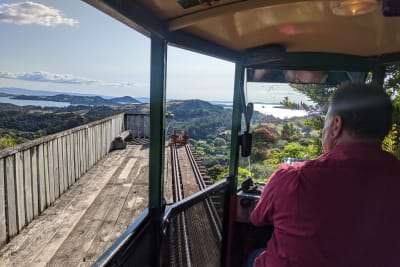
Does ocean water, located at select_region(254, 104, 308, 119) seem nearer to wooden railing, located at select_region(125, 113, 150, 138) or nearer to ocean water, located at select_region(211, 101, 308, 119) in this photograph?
ocean water, located at select_region(211, 101, 308, 119)

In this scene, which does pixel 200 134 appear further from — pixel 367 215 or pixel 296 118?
pixel 367 215

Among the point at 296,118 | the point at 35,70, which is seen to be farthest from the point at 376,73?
the point at 35,70

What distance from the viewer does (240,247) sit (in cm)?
264

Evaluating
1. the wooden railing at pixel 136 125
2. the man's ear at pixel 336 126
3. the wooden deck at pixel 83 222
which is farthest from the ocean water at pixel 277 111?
the wooden railing at pixel 136 125

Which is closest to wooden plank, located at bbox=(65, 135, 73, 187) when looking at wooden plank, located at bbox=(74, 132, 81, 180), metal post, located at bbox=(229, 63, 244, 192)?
wooden plank, located at bbox=(74, 132, 81, 180)

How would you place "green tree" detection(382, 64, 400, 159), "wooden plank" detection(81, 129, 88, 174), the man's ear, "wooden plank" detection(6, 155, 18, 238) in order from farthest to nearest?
1. "wooden plank" detection(81, 129, 88, 174)
2. "green tree" detection(382, 64, 400, 159)
3. "wooden plank" detection(6, 155, 18, 238)
4. the man's ear

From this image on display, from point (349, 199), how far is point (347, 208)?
31mm

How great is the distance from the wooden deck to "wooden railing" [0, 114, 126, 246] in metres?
0.15

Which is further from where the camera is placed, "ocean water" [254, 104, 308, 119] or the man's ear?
"ocean water" [254, 104, 308, 119]

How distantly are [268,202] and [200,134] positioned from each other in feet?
5.18

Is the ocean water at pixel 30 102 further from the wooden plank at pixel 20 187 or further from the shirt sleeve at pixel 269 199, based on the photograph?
the shirt sleeve at pixel 269 199

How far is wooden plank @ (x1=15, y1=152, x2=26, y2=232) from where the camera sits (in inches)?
133

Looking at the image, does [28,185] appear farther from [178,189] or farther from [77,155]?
[178,189]

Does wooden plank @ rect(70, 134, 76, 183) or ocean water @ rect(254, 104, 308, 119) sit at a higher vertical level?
ocean water @ rect(254, 104, 308, 119)
